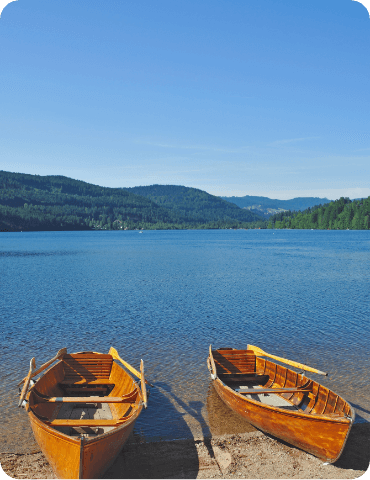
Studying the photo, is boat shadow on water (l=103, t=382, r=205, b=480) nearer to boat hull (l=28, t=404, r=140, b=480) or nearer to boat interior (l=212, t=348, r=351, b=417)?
boat hull (l=28, t=404, r=140, b=480)

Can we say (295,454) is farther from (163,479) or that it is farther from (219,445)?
(163,479)

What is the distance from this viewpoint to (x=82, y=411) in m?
12.7

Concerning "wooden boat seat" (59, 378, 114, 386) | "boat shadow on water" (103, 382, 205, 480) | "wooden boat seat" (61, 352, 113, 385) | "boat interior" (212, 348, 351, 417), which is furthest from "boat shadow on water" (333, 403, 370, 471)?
"wooden boat seat" (61, 352, 113, 385)

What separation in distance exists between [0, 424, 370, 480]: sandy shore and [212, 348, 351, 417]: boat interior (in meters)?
1.35

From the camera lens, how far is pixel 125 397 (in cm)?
1202

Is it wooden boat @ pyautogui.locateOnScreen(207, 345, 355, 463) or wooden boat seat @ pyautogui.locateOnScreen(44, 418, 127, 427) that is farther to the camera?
wooden boat @ pyautogui.locateOnScreen(207, 345, 355, 463)

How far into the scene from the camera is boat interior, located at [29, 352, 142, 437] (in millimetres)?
11008

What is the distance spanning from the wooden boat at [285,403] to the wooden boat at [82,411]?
11.9 feet

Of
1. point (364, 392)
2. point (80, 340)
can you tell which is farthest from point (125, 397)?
point (80, 340)

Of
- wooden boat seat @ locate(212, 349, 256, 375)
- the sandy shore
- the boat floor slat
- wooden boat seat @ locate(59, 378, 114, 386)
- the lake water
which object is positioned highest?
wooden boat seat @ locate(212, 349, 256, 375)

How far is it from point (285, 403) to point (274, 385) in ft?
4.83

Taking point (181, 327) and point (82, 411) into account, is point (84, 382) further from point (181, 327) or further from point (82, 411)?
point (181, 327)

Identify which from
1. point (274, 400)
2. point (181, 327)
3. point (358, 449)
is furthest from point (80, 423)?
point (181, 327)

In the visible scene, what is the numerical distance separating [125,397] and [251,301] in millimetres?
25383
